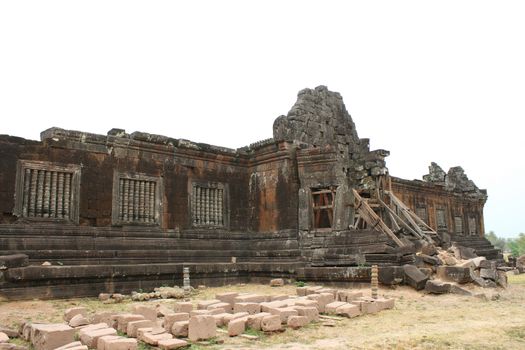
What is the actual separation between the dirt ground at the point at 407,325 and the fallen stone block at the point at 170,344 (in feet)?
0.48

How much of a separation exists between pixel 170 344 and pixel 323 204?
910 cm

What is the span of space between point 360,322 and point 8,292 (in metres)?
6.29

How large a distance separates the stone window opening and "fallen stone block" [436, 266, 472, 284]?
357 centimetres

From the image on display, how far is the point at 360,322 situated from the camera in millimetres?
6562

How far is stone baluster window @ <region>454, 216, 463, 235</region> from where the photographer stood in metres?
→ 26.7

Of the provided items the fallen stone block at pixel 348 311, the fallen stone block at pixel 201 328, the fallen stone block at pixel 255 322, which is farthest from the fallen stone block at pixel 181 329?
the fallen stone block at pixel 348 311

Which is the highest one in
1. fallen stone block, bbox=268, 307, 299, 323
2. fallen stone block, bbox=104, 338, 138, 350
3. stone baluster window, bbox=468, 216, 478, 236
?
stone baluster window, bbox=468, 216, 478, 236

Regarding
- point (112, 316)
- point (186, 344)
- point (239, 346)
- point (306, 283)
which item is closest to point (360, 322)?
point (239, 346)

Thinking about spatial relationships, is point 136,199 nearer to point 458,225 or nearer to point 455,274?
point 455,274

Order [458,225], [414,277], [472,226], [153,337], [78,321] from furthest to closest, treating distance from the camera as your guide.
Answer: [472,226]
[458,225]
[414,277]
[78,321]
[153,337]

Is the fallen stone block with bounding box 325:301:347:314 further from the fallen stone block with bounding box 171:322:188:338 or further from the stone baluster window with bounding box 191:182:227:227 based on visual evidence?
the stone baluster window with bounding box 191:182:227:227

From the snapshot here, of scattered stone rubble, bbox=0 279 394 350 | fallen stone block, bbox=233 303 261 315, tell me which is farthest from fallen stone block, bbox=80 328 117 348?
fallen stone block, bbox=233 303 261 315

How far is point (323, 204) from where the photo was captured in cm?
1359

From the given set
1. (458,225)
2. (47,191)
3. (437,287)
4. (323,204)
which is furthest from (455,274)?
(458,225)
